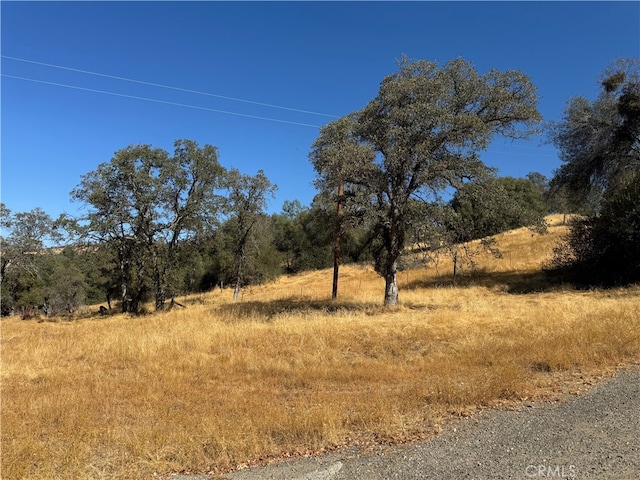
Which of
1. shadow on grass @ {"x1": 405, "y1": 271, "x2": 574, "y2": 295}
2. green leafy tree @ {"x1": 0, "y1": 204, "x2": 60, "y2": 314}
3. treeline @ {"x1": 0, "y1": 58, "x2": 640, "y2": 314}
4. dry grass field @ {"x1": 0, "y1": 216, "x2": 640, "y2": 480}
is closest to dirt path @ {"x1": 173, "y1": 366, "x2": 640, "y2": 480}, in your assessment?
dry grass field @ {"x1": 0, "y1": 216, "x2": 640, "y2": 480}

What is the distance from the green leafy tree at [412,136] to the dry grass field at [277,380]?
423cm

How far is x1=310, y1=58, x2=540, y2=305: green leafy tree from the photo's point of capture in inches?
604

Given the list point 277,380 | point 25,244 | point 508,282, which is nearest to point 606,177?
point 508,282

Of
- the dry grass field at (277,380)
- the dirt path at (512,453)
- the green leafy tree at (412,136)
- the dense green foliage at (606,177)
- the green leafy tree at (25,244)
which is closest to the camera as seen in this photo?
the dirt path at (512,453)

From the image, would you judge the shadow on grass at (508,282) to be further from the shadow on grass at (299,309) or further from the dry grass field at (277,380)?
the shadow on grass at (299,309)

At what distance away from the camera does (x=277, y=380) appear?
29.5 ft

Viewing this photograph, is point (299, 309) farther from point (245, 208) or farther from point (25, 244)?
point (25, 244)

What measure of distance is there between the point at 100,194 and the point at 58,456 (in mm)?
22503

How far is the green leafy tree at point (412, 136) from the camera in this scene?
15.4 metres

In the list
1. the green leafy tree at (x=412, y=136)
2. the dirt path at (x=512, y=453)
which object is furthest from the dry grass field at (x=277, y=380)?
the green leafy tree at (x=412, y=136)

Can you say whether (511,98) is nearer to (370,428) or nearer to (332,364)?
(332,364)

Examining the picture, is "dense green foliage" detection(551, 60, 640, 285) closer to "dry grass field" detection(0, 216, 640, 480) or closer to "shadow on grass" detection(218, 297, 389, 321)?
"dry grass field" detection(0, 216, 640, 480)

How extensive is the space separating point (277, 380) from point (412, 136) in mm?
10463

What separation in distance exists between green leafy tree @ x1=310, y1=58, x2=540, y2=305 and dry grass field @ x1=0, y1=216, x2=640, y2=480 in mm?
4227
